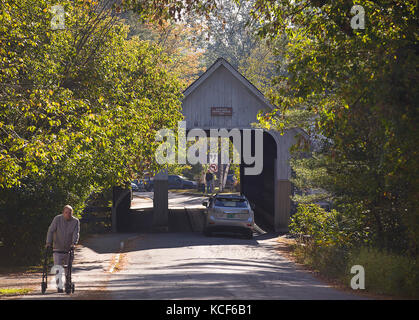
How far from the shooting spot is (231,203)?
25.5 m

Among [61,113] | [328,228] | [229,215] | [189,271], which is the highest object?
[61,113]

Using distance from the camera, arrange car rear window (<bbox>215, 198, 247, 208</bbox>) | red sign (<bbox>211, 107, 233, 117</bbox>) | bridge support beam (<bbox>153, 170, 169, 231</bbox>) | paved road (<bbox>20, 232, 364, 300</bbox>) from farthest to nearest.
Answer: red sign (<bbox>211, 107, 233, 117</bbox>)
bridge support beam (<bbox>153, 170, 169, 231</bbox>)
car rear window (<bbox>215, 198, 247, 208</bbox>)
paved road (<bbox>20, 232, 364, 300</bbox>)

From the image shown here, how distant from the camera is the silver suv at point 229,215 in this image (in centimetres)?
2530

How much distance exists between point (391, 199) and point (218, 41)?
279 feet

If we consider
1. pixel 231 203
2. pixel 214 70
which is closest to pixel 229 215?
pixel 231 203

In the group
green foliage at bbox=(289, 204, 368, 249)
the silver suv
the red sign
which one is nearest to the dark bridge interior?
the red sign

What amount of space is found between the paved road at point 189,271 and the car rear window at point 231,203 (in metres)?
1.39

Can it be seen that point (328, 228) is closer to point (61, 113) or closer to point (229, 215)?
point (229, 215)

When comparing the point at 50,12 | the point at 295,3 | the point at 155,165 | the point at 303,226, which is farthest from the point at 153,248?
the point at 295,3

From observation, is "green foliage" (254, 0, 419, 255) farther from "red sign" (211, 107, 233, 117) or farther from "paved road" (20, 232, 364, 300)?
"red sign" (211, 107, 233, 117)

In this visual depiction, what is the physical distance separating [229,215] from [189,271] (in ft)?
29.4

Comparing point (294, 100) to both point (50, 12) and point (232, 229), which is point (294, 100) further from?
point (232, 229)

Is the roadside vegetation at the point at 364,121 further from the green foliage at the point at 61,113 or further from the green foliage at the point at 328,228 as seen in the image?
the green foliage at the point at 61,113

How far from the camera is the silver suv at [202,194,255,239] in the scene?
83.0 ft
